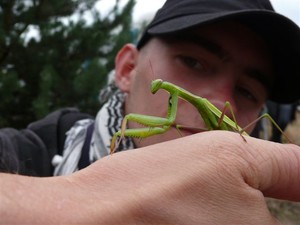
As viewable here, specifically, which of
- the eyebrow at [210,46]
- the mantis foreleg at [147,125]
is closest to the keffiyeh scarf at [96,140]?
the eyebrow at [210,46]

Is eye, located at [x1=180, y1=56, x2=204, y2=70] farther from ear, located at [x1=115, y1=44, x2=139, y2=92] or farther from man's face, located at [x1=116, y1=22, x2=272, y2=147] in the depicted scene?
ear, located at [x1=115, y1=44, x2=139, y2=92]

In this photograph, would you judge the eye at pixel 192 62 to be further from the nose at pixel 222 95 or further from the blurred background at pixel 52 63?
the blurred background at pixel 52 63

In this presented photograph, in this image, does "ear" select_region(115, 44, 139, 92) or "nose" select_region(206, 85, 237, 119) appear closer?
"nose" select_region(206, 85, 237, 119)

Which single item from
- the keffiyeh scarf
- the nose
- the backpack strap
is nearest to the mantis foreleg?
the nose

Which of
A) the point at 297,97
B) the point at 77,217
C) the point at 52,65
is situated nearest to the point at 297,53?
the point at 297,97

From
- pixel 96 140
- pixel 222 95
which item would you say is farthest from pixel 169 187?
pixel 96 140

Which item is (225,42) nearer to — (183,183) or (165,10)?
(165,10)

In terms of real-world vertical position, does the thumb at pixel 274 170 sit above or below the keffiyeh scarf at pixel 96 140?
above
